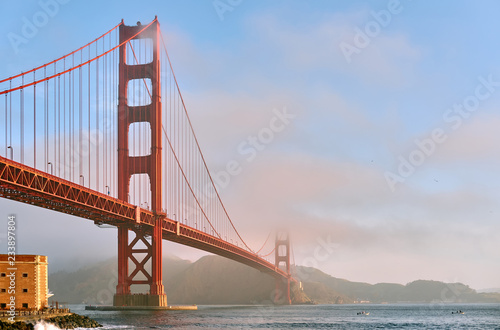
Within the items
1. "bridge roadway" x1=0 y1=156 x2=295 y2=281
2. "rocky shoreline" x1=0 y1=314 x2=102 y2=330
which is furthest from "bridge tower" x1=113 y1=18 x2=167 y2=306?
"rocky shoreline" x1=0 y1=314 x2=102 y2=330

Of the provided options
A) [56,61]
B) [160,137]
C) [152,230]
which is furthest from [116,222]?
[56,61]

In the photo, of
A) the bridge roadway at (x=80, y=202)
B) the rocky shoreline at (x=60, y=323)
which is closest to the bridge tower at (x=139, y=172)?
the bridge roadway at (x=80, y=202)

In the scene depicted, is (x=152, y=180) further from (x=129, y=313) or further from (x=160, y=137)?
(x=129, y=313)

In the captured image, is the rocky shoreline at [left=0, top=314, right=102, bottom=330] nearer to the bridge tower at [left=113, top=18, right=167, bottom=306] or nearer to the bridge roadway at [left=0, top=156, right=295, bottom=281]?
the bridge roadway at [left=0, top=156, right=295, bottom=281]

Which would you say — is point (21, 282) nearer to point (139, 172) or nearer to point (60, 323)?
point (60, 323)

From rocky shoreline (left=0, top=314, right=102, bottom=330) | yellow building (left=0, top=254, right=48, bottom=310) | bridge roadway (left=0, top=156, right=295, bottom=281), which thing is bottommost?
rocky shoreline (left=0, top=314, right=102, bottom=330)
